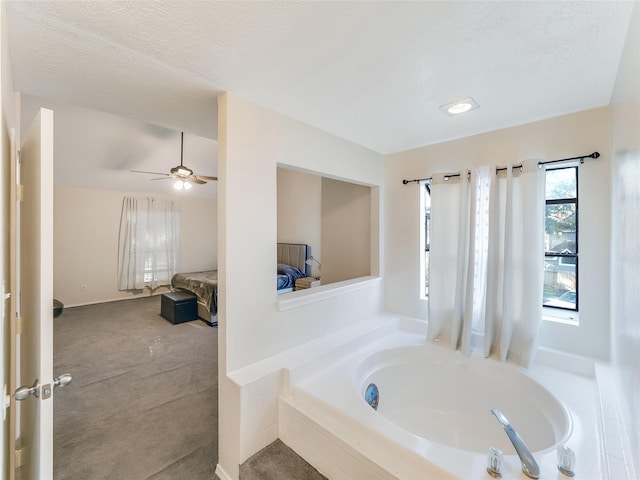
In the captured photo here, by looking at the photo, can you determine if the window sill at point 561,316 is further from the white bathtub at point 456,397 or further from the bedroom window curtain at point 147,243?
the bedroom window curtain at point 147,243

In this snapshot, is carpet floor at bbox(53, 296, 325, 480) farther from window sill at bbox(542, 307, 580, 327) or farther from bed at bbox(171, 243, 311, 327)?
window sill at bbox(542, 307, 580, 327)

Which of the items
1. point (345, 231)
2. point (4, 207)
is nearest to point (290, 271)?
point (345, 231)

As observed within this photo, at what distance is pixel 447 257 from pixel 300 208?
3.43 metres

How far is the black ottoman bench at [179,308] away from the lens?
446 cm

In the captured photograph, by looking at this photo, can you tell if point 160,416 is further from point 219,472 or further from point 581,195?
point 581,195

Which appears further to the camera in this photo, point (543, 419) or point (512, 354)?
point (512, 354)

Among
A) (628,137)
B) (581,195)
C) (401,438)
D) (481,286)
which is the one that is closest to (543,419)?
(481,286)

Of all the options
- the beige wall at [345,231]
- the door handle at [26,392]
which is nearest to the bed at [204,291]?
the beige wall at [345,231]

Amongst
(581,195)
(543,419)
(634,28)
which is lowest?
(543,419)

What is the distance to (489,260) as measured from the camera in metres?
2.23

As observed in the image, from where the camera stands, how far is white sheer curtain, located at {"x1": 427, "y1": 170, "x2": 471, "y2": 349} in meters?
2.40

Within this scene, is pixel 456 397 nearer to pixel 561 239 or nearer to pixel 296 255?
pixel 561 239

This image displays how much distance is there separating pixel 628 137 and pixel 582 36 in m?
0.48

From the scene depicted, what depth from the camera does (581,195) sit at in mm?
1956
